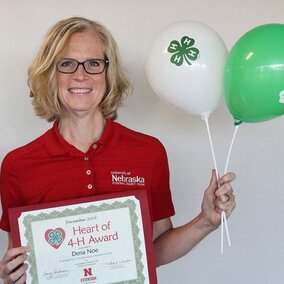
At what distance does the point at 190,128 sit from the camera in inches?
77.0

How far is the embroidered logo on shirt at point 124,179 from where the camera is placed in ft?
4.72

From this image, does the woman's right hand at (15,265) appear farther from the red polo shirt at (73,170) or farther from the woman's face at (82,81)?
the woman's face at (82,81)

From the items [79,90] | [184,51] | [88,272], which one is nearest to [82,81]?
[79,90]

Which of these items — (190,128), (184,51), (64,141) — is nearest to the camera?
(184,51)

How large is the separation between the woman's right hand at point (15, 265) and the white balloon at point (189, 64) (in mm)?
596

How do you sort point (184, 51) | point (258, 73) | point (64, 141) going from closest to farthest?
point (258, 73), point (184, 51), point (64, 141)

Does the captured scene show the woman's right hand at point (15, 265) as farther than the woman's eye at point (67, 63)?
No

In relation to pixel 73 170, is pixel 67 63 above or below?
above

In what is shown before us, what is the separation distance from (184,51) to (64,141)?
0.44 meters

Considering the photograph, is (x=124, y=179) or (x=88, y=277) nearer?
(x=88, y=277)

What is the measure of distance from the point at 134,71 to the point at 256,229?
811 mm

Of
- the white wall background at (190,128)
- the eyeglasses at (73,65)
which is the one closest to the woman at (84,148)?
the eyeglasses at (73,65)

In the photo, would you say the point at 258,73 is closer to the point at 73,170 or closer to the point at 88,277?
the point at 73,170

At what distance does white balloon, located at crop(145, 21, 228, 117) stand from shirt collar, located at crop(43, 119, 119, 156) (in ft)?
0.66
